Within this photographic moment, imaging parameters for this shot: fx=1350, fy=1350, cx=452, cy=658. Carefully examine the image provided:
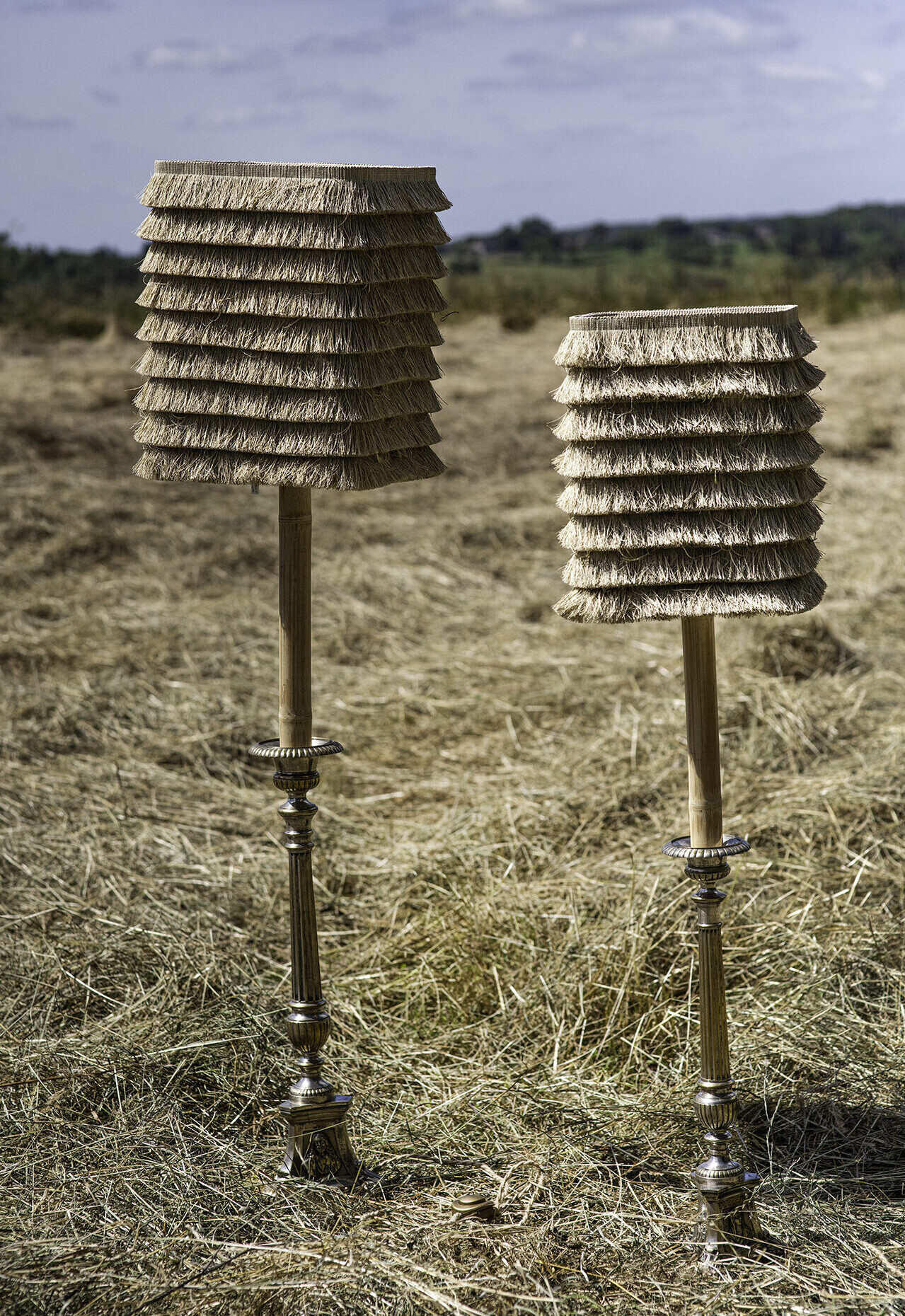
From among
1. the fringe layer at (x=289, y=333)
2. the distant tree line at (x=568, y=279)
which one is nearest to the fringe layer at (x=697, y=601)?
the fringe layer at (x=289, y=333)

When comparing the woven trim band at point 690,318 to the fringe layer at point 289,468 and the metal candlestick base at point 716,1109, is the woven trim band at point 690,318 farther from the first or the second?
the metal candlestick base at point 716,1109

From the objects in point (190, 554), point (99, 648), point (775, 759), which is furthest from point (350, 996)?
point (190, 554)

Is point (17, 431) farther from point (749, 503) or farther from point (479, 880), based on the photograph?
point (749, 503)

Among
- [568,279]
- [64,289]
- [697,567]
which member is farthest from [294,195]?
[568,279]

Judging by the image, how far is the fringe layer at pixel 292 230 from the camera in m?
2.38

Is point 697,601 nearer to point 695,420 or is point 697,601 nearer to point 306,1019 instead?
point 695,420

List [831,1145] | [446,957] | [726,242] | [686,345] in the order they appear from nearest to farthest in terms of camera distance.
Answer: [686,345], [831,1145], [446,957], [726,242]

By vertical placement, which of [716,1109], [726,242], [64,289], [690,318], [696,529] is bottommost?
[716,1109]

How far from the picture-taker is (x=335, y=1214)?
2.51m

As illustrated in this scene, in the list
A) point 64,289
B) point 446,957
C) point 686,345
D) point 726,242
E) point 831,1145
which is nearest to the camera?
point 686,345

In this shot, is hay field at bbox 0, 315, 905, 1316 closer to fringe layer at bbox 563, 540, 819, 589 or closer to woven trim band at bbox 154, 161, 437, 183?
fringe layer at bbox 563, 540, 819, 589

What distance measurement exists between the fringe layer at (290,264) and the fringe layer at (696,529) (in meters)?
0.60

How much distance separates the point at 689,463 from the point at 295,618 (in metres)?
0.86

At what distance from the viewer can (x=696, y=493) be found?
7.35 feet
